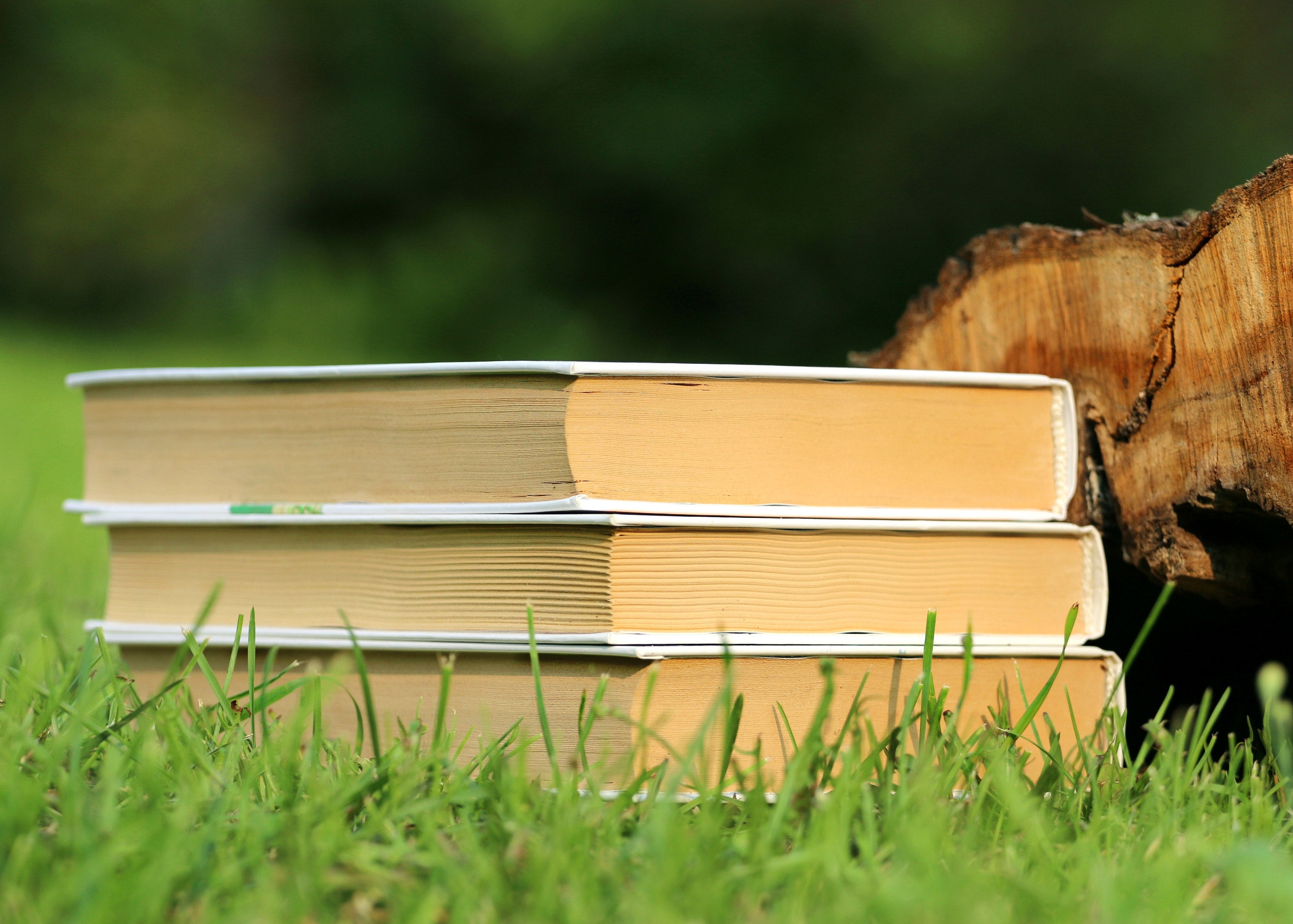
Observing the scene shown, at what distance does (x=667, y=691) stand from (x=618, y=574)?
0.09 metres

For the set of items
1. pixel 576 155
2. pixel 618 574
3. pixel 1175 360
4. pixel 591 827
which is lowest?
pixel 591 827

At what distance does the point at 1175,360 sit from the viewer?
0.88m

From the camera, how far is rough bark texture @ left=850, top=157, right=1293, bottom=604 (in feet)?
2.67

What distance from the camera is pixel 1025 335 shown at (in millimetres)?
999

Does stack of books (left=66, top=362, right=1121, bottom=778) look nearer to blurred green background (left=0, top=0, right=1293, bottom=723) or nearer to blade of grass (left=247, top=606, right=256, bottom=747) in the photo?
blade of grass (left=247, top=606, right=256, bottom=747)

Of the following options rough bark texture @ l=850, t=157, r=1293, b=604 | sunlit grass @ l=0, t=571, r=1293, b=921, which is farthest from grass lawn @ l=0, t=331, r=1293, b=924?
rough bark texture @ l=850, t=157, r=1293, b=604

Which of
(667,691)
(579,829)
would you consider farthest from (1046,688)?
(579,829)

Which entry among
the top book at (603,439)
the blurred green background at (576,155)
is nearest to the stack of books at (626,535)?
the top book at (603,439)

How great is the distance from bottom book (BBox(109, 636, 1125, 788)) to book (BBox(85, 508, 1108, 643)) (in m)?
0.02

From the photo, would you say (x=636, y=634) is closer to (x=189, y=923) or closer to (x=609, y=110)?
(x=189, y=923)

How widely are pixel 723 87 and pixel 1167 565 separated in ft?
23.9

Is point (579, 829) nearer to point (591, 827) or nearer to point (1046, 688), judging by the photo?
point (591, 827)

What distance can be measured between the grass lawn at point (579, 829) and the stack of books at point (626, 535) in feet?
0.14

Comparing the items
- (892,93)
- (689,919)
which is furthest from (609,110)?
(689,919)
